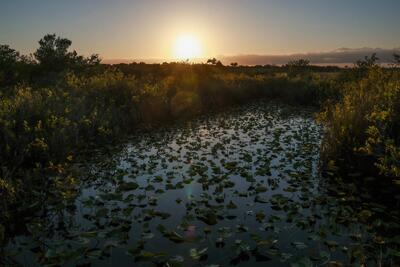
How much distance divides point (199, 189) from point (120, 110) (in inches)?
360

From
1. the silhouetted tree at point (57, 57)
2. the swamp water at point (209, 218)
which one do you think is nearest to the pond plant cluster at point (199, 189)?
the swamp water at point (209, 218)

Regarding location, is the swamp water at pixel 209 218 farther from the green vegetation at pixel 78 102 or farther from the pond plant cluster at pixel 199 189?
Result: the green vegetation at pixel 78 102

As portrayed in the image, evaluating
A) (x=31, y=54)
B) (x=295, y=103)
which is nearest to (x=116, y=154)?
(x=295, y=103)

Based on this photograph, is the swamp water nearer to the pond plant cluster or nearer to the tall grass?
the pond plant cluster

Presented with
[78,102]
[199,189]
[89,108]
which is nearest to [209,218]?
[199,189]

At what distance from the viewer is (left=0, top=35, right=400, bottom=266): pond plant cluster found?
4938 mm

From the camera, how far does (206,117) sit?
60.4 ft

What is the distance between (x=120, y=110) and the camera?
15.6 m

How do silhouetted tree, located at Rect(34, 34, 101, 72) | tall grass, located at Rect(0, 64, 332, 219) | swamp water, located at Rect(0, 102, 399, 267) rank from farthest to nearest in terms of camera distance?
silhouetted tree, located at Rect(34, 34, 101, 72) → tall grass, located at Rect(0, 64, 332, 219) → swamp water, located at Rect(0, 102, 399, 267)

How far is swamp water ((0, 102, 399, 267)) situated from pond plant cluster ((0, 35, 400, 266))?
3 cm

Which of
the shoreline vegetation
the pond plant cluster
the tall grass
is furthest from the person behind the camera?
the tall grass

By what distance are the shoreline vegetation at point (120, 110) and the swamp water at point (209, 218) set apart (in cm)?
76

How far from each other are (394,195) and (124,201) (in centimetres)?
577

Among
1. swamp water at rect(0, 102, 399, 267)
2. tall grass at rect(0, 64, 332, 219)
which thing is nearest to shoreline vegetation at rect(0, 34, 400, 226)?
tall grass at rect(0, 64, 332, 219)
